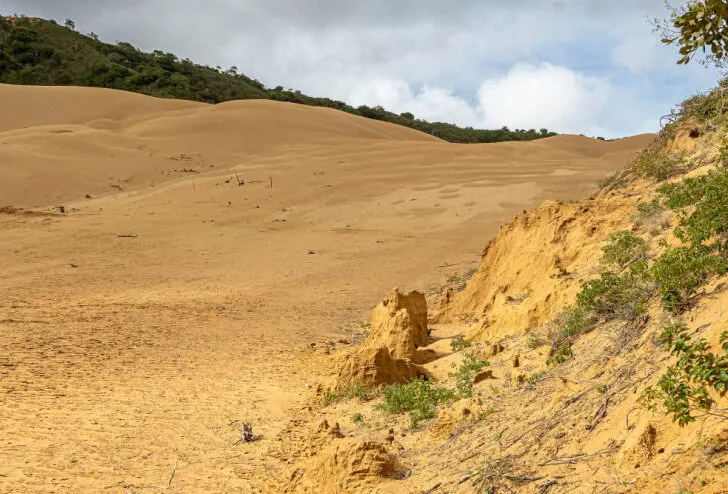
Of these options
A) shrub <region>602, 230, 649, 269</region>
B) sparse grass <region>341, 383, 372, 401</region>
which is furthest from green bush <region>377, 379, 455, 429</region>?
shrub <region>602, 230, 649, 269</region>

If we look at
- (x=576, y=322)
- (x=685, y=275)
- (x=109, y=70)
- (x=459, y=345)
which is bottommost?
(x=459, y=345)

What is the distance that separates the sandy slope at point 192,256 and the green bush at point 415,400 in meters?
1.21

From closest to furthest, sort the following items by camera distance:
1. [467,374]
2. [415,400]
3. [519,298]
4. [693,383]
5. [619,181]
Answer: [693,383], [415,400], [467,374], [519,298], [619,181]

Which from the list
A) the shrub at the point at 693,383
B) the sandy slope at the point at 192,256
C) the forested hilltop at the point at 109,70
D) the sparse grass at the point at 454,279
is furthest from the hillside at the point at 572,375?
the forested hilltop at the point at 109,70

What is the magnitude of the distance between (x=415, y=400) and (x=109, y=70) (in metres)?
56.9

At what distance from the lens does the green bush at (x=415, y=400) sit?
5746 millimetres

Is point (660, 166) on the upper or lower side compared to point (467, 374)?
upper

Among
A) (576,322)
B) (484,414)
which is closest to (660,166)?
(576,322)

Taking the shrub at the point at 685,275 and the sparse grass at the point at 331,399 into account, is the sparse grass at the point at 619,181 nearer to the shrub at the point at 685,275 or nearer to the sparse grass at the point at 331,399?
the shrub at the point at 685,275

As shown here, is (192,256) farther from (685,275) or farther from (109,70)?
(109,70)

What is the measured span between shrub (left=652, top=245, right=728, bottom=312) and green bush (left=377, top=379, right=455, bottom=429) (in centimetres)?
221

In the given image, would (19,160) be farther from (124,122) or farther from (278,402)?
(278,402)

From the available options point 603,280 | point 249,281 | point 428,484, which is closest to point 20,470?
point 428,484

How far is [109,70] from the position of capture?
55156 millimetres
